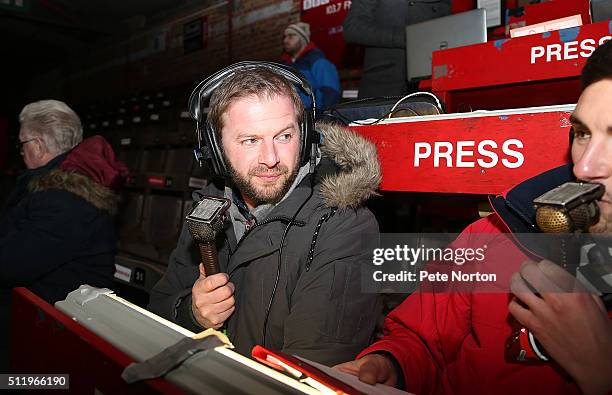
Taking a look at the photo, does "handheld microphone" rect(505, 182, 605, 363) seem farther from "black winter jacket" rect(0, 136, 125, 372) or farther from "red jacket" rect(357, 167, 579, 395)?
"black winter jacket" rect(0, 136, 125, 372)

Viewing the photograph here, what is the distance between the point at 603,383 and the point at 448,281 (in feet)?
1.56

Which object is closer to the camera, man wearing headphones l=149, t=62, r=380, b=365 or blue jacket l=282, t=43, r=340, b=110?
man wearing headphones l=149, t=62, r=380, b=365

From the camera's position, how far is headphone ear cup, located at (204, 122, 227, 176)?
1.60 meters

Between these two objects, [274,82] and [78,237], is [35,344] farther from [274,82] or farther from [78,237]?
[78,237]

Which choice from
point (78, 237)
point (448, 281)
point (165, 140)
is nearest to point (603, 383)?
point (448, 281)

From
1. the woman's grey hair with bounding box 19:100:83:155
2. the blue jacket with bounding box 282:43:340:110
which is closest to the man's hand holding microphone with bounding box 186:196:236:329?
the woman's grey hair with bounding box 19:100:83:155

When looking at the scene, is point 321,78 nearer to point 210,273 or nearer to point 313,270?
point 313,270

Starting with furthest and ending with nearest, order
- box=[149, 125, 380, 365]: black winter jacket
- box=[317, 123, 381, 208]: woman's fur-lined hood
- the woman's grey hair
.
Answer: the woman's grey hair, box=[317, 123, 381, 208]: woman's fur-lined hood, box=[149, 125, 380, 365]: black winter jacket

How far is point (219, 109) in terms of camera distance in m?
1.60

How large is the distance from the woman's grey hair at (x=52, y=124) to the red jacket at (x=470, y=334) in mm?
2174

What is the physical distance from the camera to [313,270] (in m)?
1.35

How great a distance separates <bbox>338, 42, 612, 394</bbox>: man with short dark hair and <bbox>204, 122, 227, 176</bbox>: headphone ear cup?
0.76 meters

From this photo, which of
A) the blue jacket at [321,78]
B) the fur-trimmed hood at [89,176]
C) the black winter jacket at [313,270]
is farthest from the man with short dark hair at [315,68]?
the black winter jacket at [313,270]

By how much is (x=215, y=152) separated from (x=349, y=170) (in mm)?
472
